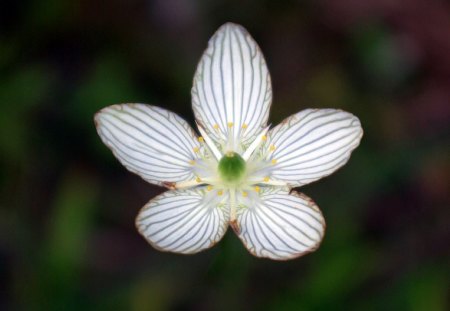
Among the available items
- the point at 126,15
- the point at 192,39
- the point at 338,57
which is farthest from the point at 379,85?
the point at 126,15

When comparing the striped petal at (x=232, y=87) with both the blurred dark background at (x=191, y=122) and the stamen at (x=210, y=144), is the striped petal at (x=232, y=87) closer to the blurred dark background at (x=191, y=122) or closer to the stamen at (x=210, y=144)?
the stamen at (x=210, y=144)

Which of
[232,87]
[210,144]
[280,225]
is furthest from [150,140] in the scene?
[280,225]

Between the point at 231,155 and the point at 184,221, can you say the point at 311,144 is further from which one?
the point at 184,221

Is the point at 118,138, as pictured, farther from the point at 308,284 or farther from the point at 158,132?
the point at 308,284

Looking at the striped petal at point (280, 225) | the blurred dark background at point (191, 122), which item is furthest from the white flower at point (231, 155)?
the blurred dark background at point (191, 122)

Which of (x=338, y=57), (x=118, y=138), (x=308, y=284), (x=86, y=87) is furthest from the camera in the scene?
(x=338, y=57)
